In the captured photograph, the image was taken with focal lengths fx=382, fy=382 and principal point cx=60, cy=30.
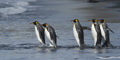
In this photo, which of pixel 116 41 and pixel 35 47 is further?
pixel 116 41

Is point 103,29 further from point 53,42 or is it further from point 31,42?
point 31,42

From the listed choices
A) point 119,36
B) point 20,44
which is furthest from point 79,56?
point 119,36

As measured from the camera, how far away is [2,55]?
27.8ft

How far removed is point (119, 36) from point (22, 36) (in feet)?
9.81

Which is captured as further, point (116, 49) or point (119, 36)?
point (119, 36)

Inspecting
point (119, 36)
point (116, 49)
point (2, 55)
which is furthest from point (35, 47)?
point (119, 36)

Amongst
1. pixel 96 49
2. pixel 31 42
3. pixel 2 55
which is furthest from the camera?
pixel 31 42

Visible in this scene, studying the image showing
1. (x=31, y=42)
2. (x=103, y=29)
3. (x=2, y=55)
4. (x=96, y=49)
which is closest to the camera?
(x=2, y=55)

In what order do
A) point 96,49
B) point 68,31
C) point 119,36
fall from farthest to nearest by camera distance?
point 68,31
point 119,36
point 96,49

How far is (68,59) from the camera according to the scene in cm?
790

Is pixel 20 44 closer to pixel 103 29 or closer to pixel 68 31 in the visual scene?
pixel 103 29

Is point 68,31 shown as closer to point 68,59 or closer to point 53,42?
point 53,42

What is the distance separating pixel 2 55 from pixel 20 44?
71.3 inches

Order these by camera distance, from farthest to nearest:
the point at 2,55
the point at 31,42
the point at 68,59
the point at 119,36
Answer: the point at 119,36 < the point at 31,42 < the point at 2,55 < the point at 68,59
